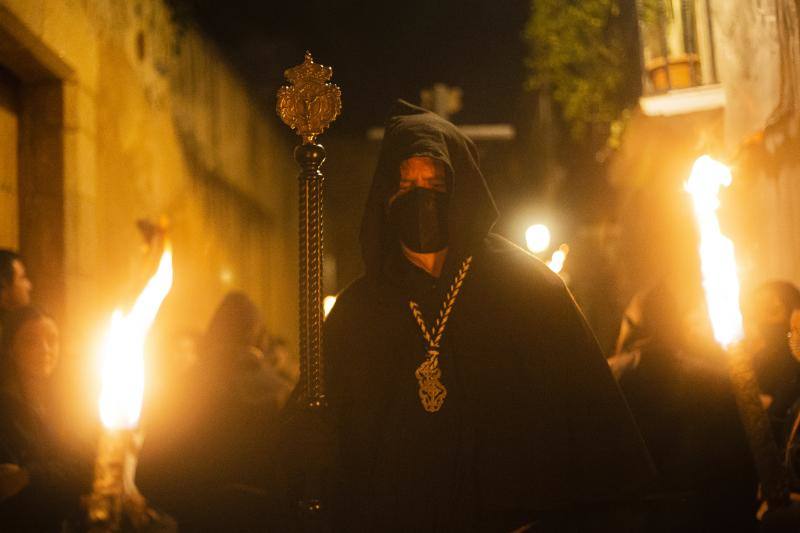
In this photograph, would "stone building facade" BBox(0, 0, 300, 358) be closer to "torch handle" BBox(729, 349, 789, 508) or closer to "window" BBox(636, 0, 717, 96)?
"torch handle" BBox(729, 349, 789, 508)

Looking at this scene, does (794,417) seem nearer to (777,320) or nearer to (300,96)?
(777,320)

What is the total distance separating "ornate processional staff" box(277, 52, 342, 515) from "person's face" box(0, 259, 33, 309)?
87.3 inches

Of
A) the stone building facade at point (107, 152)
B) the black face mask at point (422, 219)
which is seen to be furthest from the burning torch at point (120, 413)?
the black face mask at point (422, 219)

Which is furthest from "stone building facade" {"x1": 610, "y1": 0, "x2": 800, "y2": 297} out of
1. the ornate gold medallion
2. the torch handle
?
the ornate gold medallion

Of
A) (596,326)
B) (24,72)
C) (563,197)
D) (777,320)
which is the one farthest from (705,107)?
(563,197)

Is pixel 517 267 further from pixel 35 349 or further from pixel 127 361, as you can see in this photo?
pixel 35 349

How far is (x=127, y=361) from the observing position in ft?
12.5

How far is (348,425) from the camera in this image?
411 cm

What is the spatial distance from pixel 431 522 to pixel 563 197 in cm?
1706

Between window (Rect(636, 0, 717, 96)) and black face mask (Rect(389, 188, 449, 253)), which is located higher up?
window (Rect(636, 0, 717, 96))

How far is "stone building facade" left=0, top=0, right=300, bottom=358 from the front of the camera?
7.14 meters

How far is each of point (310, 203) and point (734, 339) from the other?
6.31 feet

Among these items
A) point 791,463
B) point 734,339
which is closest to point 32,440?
point 734,339

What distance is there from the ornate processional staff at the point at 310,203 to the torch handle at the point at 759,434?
1791mm
